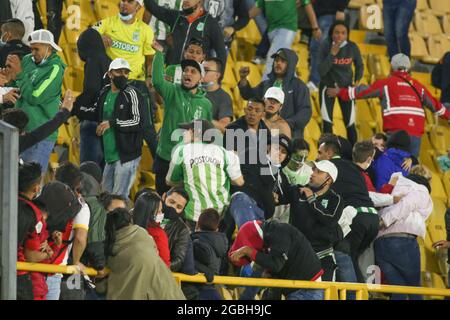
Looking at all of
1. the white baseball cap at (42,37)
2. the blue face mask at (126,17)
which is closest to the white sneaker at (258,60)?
the blue face mask at (126,17)

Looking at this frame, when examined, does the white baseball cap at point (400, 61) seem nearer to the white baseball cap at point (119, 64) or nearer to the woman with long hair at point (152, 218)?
the white baseball cap at point (119, 64)

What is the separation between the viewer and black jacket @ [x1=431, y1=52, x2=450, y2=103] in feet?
56.6

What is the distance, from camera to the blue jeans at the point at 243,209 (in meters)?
12.9

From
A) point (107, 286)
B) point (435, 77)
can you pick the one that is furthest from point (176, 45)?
point (107, 286)

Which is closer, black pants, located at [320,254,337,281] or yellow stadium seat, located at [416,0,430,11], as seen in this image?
→ black pants, located at [320,254,337,281]

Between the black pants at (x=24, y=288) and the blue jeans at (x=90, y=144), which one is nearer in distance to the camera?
the black pants at (x=24, y=288)

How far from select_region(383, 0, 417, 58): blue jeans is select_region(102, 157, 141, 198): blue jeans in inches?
182

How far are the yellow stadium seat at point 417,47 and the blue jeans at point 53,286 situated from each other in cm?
898

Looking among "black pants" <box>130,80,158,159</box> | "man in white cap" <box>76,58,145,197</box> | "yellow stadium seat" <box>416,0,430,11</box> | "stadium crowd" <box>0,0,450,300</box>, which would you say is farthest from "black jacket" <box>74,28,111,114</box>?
"yellow stadium seat" <box>416,0,430,11</box>

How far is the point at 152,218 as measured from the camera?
1103 cm

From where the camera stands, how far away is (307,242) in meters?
11.6

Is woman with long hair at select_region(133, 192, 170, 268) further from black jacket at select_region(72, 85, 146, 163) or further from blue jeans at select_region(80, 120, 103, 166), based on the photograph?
blue jeans at select_region(80, 120, 103, 166)

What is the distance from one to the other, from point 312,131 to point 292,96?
1.29m

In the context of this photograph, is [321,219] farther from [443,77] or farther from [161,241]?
[443,77]
